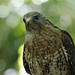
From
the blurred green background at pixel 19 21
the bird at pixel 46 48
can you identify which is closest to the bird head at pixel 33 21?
the bird at pixel 46 48

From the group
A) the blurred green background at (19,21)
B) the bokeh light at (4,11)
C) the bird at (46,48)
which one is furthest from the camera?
the bokeh light at (4,11)

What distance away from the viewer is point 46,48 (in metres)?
4.22

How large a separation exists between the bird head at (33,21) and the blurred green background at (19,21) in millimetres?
2310

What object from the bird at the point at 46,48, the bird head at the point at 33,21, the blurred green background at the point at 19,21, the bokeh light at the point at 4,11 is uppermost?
the bokeh light at the point at 4,11

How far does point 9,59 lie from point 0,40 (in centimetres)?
201

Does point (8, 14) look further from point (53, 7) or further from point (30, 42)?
point (30, 42)

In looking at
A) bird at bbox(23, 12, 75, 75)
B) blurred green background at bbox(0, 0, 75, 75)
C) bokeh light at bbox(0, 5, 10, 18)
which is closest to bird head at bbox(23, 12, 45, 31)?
bird at bbox(23, 12, 75, 75)

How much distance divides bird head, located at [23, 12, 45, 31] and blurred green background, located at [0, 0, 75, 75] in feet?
7.58

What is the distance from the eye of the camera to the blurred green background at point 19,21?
24.4 ft

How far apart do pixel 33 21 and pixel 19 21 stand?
6014mm

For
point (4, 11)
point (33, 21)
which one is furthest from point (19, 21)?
point (33, 21)

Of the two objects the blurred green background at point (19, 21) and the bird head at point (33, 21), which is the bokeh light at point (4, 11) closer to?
the blurred green background at point (19, 21)

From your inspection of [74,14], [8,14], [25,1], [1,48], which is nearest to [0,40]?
[1,48]

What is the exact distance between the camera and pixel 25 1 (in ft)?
33.4
